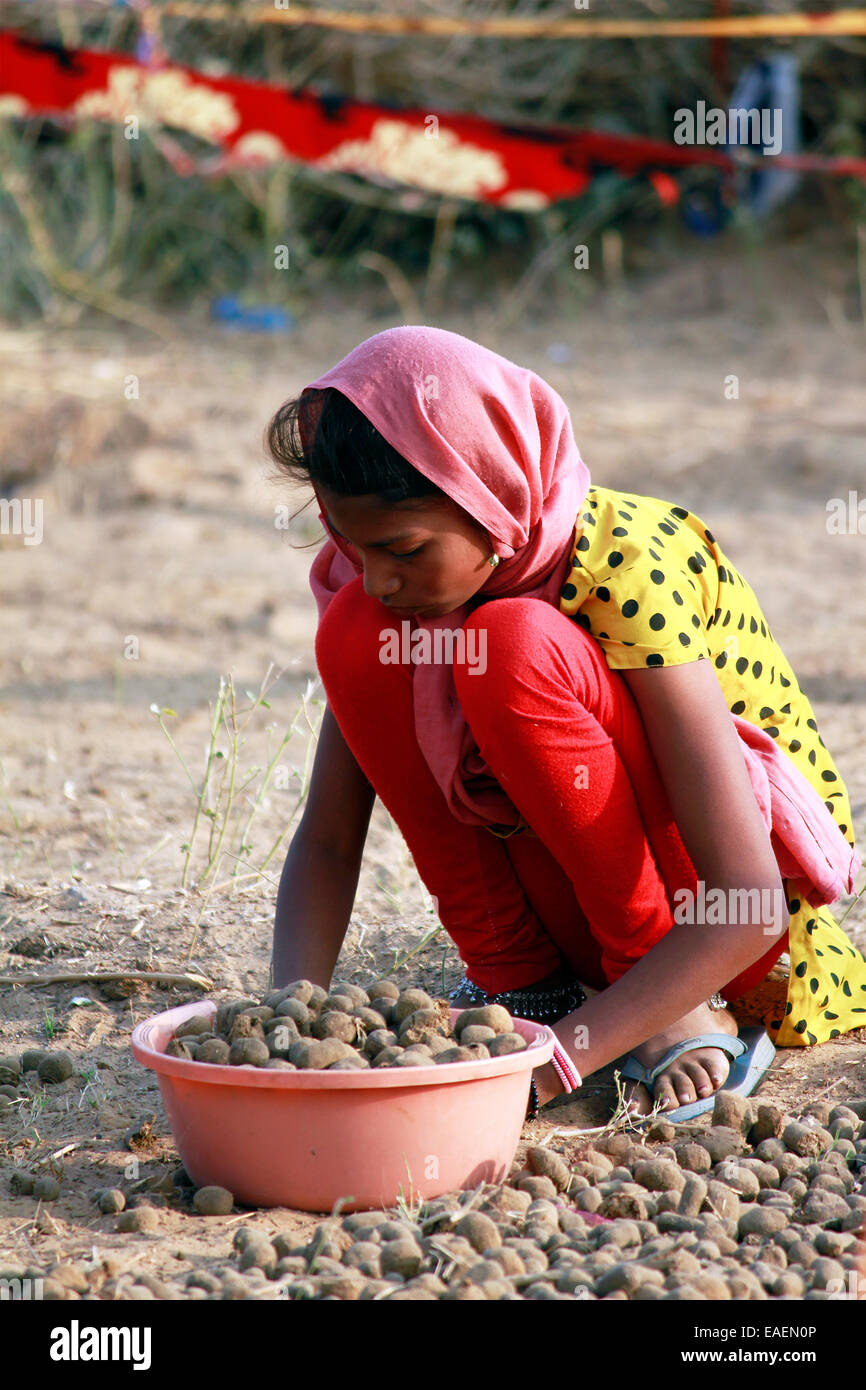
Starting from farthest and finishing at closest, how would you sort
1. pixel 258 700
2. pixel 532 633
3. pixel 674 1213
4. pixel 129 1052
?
1. pixel 258 700
2. pixel 129 1052
3. pixel 532 633
4. pixel 674 1213

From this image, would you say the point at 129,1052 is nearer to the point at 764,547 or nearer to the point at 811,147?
the point at 764,547

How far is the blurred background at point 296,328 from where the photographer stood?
3488 mm

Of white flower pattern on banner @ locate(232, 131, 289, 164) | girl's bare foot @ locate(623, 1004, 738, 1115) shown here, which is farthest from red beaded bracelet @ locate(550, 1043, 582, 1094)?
white flower pattern on banner @ locate(232, 131, 289, 164)

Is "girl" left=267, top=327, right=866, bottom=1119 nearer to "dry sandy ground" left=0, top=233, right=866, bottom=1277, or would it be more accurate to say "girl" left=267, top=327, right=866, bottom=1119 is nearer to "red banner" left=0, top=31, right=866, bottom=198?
"dry sandy ground" left=0, top=233, right=866, bottom=1277

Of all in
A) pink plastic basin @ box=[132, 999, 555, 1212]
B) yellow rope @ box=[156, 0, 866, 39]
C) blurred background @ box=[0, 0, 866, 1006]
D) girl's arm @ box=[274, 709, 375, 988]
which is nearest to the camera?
pink plastic basin @ box=[132, 999, 555, 1212]

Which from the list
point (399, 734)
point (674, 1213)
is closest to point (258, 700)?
point (399, 734)

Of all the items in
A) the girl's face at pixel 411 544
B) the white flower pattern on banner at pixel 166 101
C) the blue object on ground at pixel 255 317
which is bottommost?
the girl's face at pixel 411 544

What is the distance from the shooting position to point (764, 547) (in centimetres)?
550

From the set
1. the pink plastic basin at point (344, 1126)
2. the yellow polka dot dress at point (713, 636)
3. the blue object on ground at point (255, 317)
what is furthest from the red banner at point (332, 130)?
the pink plastic basin at point (344, 1126)

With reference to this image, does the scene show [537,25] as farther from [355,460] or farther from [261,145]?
[355,460]

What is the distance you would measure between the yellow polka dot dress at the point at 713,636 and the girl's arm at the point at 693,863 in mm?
72

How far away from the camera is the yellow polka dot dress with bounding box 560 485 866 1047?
6.70 ft

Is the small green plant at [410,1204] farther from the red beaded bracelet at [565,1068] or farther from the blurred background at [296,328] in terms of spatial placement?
the blurred background at [296,328]
